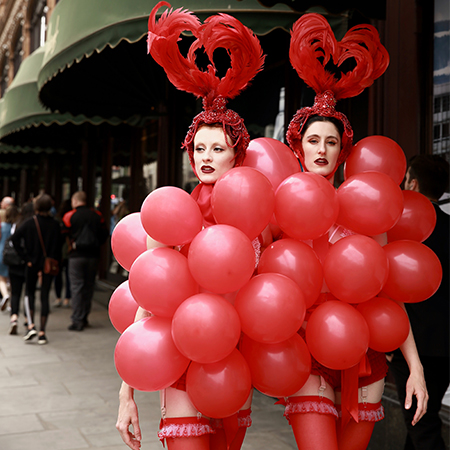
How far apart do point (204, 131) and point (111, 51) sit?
13.0ft

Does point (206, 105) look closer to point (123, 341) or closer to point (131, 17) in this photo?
point (123, 341)

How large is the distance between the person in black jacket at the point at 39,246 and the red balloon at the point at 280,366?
224 inches

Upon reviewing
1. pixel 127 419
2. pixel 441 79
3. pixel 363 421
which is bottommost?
pixel 363 421

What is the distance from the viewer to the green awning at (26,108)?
9.12 meters

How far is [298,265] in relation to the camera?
212 centimetres

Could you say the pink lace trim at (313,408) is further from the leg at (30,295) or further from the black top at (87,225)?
the black top at (87,225)

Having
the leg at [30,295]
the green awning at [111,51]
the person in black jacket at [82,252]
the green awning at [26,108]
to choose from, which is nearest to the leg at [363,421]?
the green awning at [111,51]

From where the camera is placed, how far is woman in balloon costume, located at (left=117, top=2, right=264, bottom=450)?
7.09 feet

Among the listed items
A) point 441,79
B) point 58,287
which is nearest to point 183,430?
point 441,79

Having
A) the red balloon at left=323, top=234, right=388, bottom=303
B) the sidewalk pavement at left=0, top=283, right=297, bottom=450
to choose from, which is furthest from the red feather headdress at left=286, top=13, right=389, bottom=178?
the sidewalk pavement at left=0, top=283, right=297, bottom=450

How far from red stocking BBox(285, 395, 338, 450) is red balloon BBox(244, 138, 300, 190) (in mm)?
932

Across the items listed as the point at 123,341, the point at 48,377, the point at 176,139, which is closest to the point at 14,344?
the point at 48,377

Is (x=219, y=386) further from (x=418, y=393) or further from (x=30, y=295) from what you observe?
(x=30, y=295)

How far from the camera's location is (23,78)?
34.5 feet
